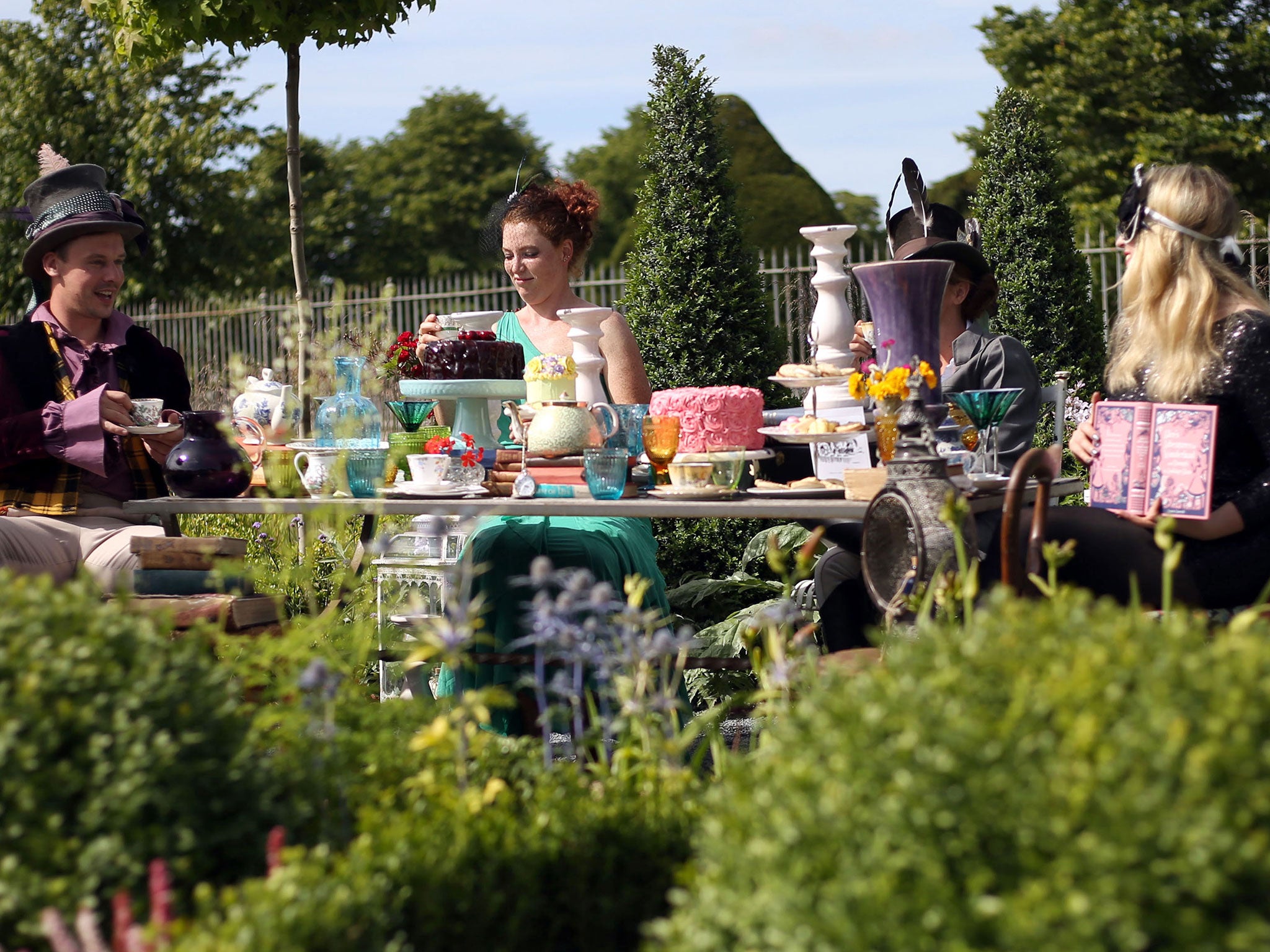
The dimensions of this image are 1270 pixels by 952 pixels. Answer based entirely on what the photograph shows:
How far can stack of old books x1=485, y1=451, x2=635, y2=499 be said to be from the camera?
3.09m

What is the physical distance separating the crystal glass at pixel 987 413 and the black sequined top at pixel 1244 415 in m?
0.40

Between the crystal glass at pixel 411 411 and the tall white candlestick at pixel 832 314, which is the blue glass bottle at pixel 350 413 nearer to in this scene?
the crystal glass at pixel 411 411

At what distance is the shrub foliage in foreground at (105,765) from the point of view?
58.3 inches

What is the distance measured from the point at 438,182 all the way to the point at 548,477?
3477cm

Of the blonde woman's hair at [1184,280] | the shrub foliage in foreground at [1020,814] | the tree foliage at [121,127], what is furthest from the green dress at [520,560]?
the tree foliage at [121,127]

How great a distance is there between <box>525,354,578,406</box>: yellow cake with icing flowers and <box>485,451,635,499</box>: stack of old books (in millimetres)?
155

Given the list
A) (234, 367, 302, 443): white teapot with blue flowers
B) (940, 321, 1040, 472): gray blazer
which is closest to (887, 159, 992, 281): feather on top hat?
(940, 321, 1040, 472): gray blazer

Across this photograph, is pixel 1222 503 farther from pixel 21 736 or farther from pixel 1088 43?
pixel 1088 43

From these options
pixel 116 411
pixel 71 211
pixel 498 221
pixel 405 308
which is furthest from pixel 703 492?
pixel 405 308

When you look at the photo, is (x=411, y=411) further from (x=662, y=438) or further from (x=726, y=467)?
(x=726, y=467)

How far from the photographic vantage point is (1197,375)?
2887mm

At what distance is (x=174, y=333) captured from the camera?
15648 mm

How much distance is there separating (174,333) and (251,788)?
15083 millimetres

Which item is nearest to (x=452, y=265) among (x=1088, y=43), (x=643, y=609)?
(x=1088, y=43)
